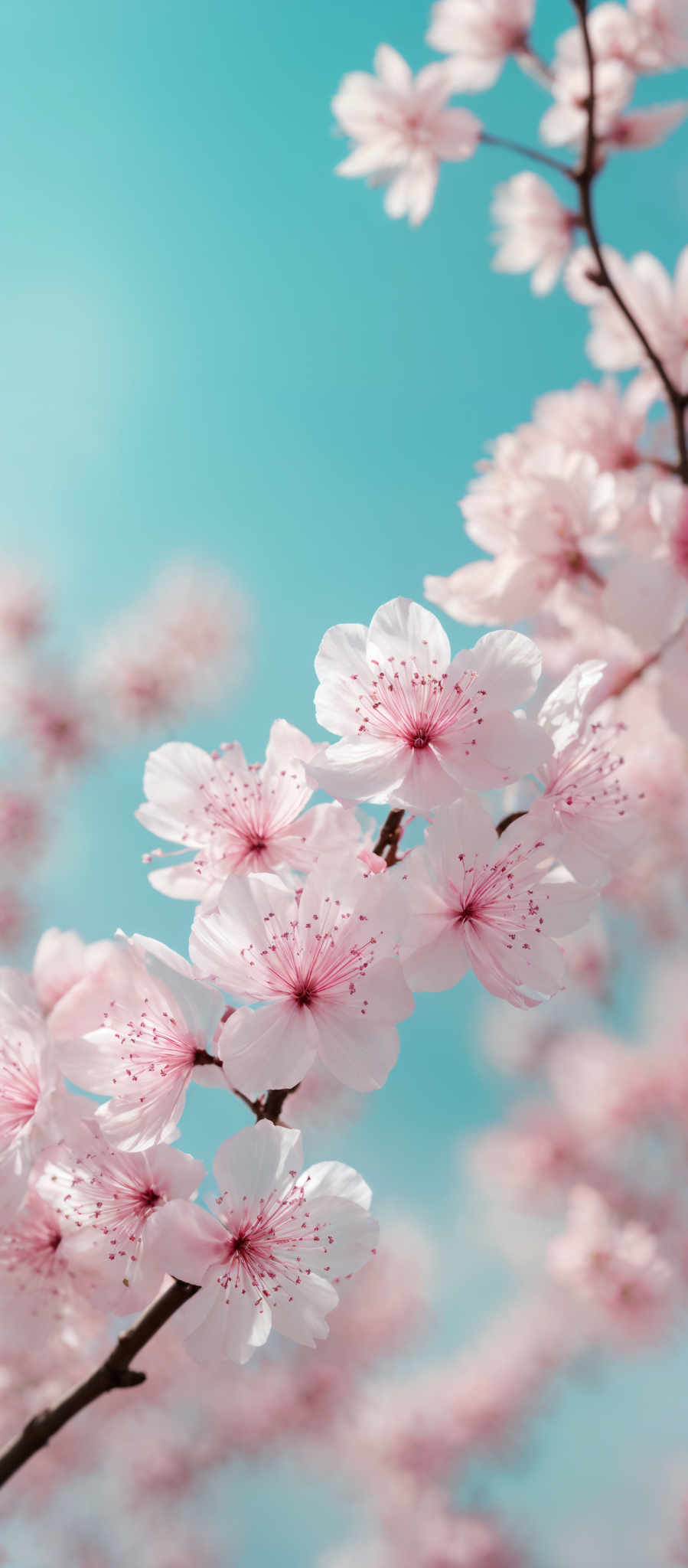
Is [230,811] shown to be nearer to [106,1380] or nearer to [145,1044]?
[145,1044]

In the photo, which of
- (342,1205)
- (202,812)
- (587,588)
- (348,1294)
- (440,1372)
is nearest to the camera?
(342,1205)

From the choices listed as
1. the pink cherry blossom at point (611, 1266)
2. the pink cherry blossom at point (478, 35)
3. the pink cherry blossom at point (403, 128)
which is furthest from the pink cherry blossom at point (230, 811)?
the pink cherry blossom at point (611, 1266)

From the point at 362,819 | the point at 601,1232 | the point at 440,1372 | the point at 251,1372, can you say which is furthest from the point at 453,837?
the point at 440,1372

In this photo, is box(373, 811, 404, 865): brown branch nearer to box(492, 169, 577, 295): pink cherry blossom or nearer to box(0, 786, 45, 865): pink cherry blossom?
box(492, 169, 577, 295): pink cherry blossom

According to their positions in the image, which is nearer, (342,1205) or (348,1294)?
(342,1205)

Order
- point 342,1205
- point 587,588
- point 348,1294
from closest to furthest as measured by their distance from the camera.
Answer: point 342,1205 → point 587,588 → point 348,1294

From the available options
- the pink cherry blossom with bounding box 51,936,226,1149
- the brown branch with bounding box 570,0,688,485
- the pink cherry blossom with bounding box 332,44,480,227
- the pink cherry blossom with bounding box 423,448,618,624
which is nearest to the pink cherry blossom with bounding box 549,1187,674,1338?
the pink cherry blossom with bounding box 423,448,618,624

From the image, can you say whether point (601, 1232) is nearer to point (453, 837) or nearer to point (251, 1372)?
point (251, 1372)

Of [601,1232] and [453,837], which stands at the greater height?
[601,1232]
